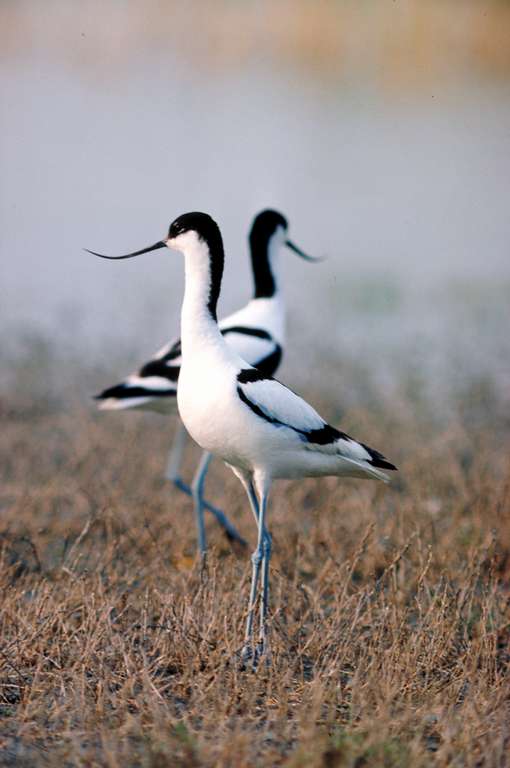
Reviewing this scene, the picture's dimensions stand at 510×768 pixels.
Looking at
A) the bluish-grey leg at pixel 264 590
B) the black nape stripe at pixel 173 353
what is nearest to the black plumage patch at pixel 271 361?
the black nape stripe at pixel 173 353

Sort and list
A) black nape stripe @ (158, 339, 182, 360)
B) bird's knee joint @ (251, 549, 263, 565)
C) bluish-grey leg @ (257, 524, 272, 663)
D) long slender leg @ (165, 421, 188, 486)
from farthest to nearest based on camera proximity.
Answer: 1. long slender leg @ (165, 421, 188, 486)
2. black nape stripe @ (158, 339, 182, 360)
3. bird's knee joint @ (251, 549, 263, 565)
4. bluish-grey leg @ (257, 524, 272, 663)

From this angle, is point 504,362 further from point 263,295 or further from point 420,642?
point 420,642

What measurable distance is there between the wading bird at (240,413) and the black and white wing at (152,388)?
1401 mm

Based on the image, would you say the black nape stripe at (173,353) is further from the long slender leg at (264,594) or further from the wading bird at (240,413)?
the long slender leg at (264,594)

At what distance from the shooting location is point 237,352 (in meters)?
5.26

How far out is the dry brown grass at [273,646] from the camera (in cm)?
284

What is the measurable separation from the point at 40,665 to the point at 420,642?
3.58 ft

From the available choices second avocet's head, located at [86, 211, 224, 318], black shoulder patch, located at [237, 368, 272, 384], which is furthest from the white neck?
black shoulder patch, located at [237, 368, 272, 384]

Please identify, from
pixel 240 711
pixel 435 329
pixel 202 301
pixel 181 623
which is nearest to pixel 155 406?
pixel 202 301

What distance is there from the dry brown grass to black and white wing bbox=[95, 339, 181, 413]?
0.48 meters

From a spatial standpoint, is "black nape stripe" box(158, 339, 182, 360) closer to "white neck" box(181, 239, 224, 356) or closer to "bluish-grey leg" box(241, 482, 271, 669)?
"bluish-grey leg" box(241, 482, 271, 669)

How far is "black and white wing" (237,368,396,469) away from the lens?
11.9 ft

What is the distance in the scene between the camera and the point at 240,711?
10.3 feet

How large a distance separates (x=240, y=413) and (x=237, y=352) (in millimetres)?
1691
